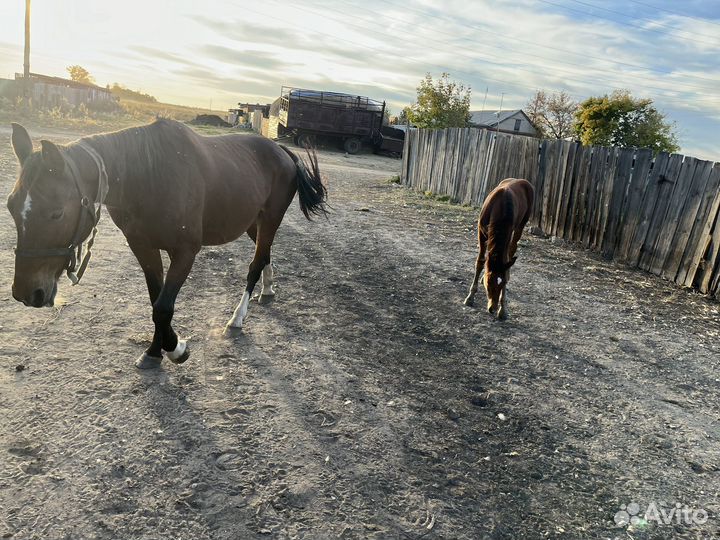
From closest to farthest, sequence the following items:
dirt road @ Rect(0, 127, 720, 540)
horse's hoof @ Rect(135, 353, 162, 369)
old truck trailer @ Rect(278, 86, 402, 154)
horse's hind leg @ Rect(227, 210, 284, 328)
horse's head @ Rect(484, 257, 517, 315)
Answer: dirt road @ Rect(0, 127, 720, 540), horse's hoof @ Rect(135, 353, 162, 369), horse's hind leg @ Rect(227, 210, 284, 328), horse's head @ Rect(484, 257, 517, 315), old truck trailer @ Rect(278, 86, 402, 154)

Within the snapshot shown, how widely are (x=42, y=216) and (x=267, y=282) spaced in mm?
2787

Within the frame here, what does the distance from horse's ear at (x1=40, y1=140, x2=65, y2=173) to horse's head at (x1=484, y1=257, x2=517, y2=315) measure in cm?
390

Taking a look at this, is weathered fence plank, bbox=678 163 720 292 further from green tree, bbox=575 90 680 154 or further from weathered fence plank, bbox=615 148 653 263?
green tree, bbox=575 90 680 154

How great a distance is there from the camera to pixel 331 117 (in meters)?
30.8

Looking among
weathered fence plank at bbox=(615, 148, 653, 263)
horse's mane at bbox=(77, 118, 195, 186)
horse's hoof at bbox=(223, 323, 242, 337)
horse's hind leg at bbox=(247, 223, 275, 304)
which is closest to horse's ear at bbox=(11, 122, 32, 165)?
horse's mane at bbox=(77, 118, 195, 186)

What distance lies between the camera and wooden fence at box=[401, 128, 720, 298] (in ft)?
23.1

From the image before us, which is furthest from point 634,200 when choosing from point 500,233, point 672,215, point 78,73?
point 78,73

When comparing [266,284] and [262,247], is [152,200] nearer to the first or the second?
[262,247]

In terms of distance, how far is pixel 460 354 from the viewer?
4.41 m

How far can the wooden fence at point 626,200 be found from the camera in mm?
7043

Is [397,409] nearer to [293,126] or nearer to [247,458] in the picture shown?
[247,458]

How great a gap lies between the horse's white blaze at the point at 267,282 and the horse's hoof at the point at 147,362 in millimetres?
1738

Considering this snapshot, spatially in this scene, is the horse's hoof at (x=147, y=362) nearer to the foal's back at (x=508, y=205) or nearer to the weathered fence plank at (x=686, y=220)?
the foal's back at (x=508, y=205)

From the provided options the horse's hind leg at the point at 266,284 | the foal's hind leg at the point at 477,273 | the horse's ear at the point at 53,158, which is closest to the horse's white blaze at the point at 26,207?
the horse's ear at the point at 53,158
